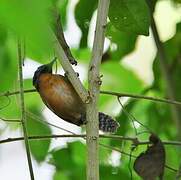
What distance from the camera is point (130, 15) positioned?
81 centimetres

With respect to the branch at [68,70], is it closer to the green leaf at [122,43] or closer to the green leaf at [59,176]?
the green leaf at [122,43]

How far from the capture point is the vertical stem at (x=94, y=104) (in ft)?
1.88

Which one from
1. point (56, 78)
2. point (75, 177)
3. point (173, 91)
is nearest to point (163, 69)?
point (173, 91)

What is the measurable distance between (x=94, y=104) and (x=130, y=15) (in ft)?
0.88

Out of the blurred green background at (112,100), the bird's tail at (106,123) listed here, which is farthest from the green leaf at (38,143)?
the bird's tail at (106,123)

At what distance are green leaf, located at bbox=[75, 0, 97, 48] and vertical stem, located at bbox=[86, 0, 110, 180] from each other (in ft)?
1.55

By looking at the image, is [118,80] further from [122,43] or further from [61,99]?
[61,99]

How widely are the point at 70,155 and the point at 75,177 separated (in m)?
0.05

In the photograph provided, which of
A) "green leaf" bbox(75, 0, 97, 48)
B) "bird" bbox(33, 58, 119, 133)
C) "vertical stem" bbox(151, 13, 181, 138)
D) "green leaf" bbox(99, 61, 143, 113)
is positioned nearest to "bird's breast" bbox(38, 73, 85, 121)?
"bird" bbox(33, 58, 119, 133)

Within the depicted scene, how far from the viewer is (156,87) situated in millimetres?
1327

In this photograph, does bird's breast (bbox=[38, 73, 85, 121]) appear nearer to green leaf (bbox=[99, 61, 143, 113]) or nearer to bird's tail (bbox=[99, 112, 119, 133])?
bird's tail (bbox=[99, 112, 119, 133])

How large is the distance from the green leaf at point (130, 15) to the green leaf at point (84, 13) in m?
0.28

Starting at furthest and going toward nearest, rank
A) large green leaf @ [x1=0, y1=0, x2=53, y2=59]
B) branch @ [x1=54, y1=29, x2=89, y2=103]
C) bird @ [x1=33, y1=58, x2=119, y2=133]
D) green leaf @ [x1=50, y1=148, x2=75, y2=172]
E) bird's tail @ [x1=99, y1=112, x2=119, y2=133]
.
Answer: green leaf @ [x1=50, y1=148, x2=75, y2=172] → bird's tail @ [x1=99, y1=112, x2=119, y2=133] → bird @ [x1=33, y1=58, x2=119, y2=133] → branch @ [x1=54, y1=29, x2=89, y2=103] → large green leaf @ [x1=0, y1=0, x2=53, y2=59]

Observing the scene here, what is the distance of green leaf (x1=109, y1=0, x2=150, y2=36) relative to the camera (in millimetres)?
802
